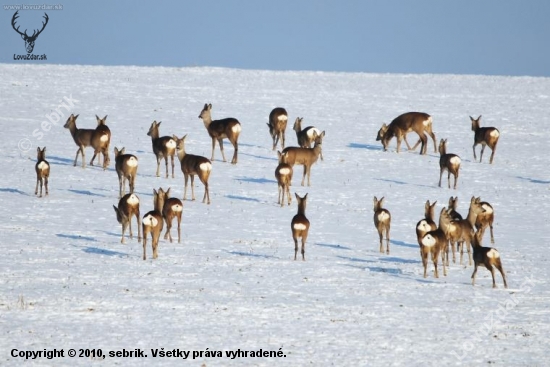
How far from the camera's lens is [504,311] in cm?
1759

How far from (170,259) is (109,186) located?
32.8ft

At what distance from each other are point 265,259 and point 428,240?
157 inches

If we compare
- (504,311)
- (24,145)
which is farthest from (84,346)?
(24,145)

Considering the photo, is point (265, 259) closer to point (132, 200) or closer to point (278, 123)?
point (132, 200)

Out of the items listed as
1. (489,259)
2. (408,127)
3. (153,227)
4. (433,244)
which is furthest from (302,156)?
(489,259)

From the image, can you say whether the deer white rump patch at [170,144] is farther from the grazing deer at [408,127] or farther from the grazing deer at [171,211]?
the grazing deer at [408,127]

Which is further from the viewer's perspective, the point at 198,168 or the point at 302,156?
the point at 302,156

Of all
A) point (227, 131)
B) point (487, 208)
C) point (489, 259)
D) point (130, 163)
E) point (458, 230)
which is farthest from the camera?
point (227, 131)

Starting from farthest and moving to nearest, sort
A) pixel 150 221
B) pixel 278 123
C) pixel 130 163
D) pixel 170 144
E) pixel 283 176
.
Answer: pixel 278 123 < pixel 170 144 < pixel 283 176 < pixel 130 163 < pixel 150 221

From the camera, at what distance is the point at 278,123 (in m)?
38.6

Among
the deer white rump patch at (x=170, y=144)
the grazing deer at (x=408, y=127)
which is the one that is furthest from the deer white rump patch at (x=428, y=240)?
the grazing deer at (x=408, y=127)

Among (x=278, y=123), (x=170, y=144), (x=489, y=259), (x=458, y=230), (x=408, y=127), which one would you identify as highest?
(x=408, y=127)

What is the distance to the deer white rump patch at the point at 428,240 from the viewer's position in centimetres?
1972

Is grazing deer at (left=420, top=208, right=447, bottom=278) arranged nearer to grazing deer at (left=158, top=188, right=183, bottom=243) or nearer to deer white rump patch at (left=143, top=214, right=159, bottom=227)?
deer white rump patch at (left=143, top=214, right=159, bottom=227)
